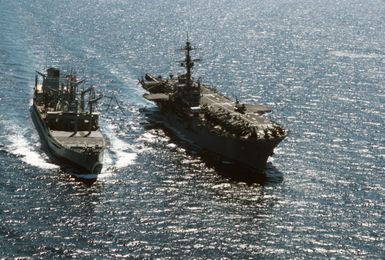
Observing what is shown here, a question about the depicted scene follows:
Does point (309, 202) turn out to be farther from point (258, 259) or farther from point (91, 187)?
point (91, 187)

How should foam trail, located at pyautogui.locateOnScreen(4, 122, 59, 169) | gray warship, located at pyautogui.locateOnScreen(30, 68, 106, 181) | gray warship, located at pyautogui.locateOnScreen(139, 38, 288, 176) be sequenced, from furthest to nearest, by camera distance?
gray warship, located at pyautogui.locateOnScreen(139, 38, 288, 176) < foam trail, located at pyautogui.locateOnScreen(4, 122, 59, 169) < gray warship, located at pyautogui.locateOnScreen(30, 68, 106, 181)

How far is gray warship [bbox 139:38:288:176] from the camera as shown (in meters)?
127

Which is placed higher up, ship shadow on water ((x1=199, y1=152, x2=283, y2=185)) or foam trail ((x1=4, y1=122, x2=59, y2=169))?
ship shadow on water ((x1=199, y1=152, x2=283, y2=185))

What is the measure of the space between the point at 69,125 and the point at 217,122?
103 feet

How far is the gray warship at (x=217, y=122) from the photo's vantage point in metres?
127

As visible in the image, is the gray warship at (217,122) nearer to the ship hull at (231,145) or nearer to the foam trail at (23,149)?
the ship hull at (231,145)

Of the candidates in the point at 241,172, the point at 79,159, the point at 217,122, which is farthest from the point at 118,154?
the point at 241,172

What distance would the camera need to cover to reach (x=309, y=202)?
110 meters

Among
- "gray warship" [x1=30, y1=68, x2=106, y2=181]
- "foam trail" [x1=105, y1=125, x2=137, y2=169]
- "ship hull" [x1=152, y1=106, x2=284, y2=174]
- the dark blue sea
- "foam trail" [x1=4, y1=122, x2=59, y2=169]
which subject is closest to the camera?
the dark blue sea

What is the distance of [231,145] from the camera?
130500 mm

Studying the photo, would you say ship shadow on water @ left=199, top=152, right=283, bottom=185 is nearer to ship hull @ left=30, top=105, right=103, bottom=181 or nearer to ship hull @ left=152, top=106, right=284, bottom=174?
ship hull @ left=152, top=106, right=284, bottom=174

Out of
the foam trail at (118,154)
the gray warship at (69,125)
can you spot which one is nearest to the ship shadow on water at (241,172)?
the foam trail at (118,154)

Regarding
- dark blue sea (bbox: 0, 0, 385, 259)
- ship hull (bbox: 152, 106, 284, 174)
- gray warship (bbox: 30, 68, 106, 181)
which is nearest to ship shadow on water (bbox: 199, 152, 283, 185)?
dark blue sea (bbox: 0, 0, 385, 259)

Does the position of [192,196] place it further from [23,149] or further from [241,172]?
[23,149]
